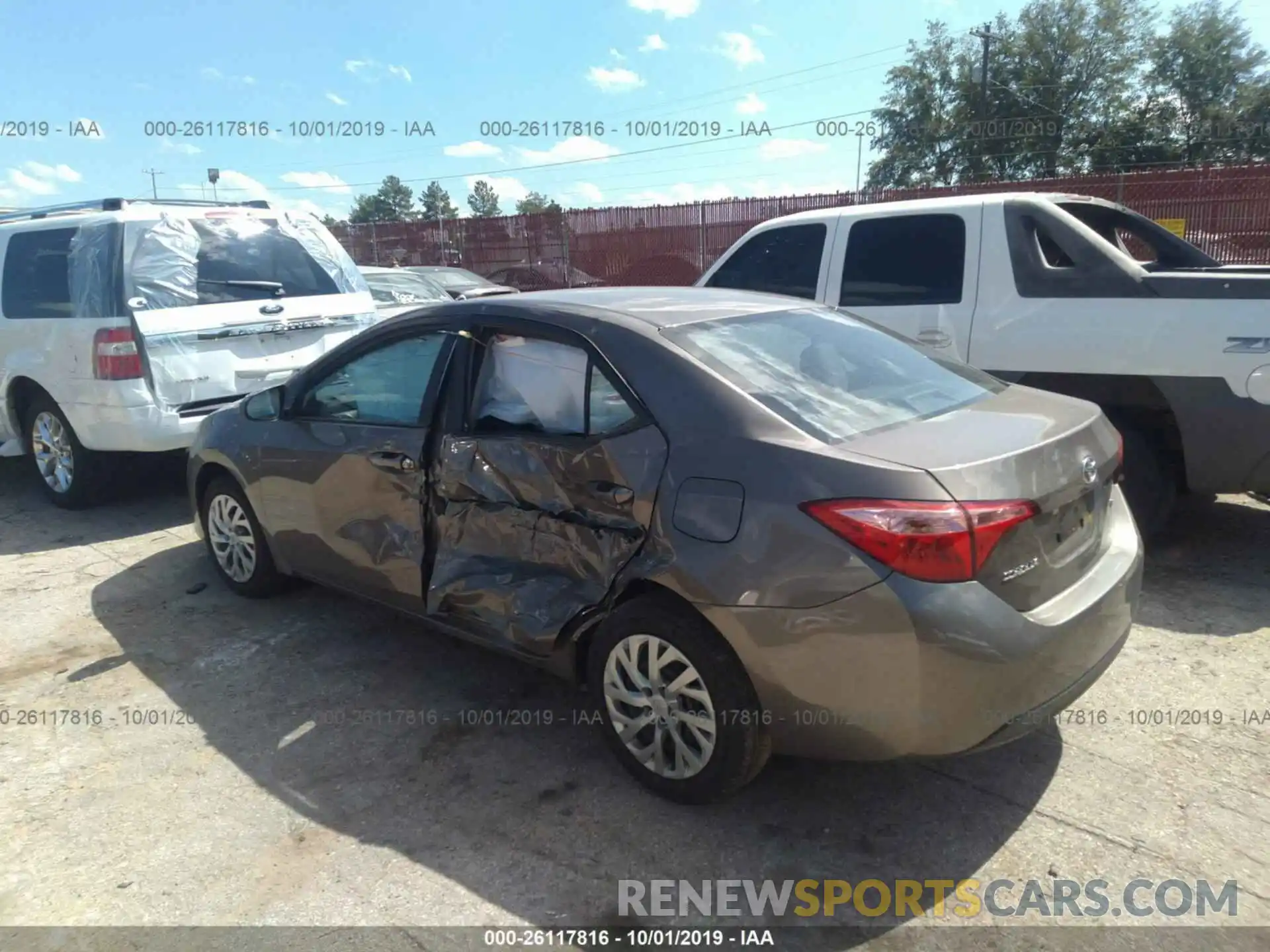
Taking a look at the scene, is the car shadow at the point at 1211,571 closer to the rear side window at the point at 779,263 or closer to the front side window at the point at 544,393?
the rear side window at the point at 779,263

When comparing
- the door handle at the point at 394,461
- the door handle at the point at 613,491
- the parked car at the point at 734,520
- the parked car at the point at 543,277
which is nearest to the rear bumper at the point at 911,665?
the parked car at the point at 734,520

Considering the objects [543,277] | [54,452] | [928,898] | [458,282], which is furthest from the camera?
[543,277]

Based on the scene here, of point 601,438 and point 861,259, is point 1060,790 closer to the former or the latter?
point 601,438

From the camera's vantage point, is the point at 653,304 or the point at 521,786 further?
the point at 653,304

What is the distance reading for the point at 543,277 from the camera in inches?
777

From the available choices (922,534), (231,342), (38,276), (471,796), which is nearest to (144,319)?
(231,342)

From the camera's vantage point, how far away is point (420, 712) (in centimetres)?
358

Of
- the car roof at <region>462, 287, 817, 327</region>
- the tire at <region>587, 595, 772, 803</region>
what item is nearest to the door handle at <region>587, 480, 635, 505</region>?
the tire at <region>587, 595, 772, 803</region>

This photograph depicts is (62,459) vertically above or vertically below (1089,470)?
below

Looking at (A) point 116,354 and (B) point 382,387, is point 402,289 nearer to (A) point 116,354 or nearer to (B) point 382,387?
(A) point 116,354

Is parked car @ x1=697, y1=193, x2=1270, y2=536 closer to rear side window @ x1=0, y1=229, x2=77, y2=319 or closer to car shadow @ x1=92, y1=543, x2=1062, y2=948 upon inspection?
car shadow @ x1=92, y1=543, x2=1062, y2=948

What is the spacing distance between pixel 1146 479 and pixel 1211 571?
59cm

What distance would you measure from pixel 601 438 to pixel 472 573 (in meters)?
0.79

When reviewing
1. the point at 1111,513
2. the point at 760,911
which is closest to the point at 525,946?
the point at 760,911
